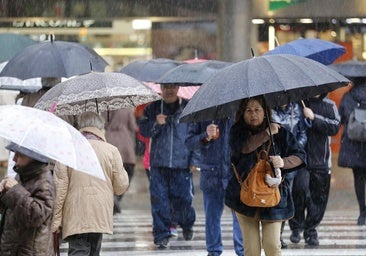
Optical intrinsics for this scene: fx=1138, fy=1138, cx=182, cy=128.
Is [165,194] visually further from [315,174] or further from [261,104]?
[261,104]

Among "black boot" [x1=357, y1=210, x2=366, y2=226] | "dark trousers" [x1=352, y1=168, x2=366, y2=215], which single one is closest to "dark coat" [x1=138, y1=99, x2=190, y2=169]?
"dark trousers" [x1=352, y1=168, x2=366, y2=215]

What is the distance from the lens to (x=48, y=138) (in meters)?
6.53

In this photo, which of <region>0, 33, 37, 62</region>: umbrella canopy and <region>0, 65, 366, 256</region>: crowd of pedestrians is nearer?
<region>0, 65, 366, 256</region>: crowd of pedestrians

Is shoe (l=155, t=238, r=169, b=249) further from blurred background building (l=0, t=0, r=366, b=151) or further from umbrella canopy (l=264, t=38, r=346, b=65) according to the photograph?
blurred background building (l=0, t=0, r=366, b=151)

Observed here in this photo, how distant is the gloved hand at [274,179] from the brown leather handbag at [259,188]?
0.02 metres

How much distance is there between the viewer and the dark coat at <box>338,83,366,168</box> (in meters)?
14.4

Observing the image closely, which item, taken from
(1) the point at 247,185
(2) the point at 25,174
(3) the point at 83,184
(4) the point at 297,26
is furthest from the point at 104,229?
(4) the point at 297,26

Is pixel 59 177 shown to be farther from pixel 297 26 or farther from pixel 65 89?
pixel 297 26

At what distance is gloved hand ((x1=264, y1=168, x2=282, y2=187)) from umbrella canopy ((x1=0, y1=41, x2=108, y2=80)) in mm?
3057

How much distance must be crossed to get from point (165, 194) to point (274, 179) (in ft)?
14.4

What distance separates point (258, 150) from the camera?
8742 millimetres

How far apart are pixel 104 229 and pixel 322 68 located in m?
2.07

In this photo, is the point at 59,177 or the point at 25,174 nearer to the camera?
the point at 25,174

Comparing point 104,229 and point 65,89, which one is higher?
point 65,89
